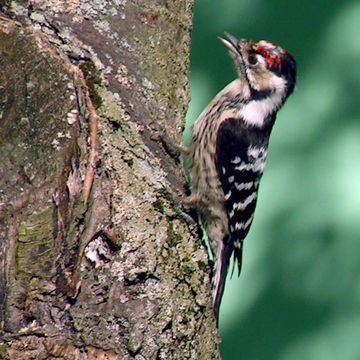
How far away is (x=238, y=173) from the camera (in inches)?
153

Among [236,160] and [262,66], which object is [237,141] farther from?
[262,66]

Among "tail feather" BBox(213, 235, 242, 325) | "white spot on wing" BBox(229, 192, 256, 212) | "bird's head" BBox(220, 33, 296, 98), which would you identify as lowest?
"tail feather" BBox(213, 235, 242, 325)

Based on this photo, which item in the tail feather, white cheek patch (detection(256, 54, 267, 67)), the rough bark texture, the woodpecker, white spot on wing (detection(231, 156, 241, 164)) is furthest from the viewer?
white cheek patch (detection(256, 54, 267, 67))

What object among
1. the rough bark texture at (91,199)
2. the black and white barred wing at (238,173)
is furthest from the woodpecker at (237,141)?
the rough bark texture at (91,199)

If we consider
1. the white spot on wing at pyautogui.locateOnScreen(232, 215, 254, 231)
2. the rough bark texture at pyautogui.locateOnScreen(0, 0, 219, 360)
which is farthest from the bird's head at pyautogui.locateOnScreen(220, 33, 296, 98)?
the rough bark texture at pyautogui.locateOnScreen(0, 0, 219, 360)

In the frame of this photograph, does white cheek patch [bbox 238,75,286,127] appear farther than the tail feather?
Yes

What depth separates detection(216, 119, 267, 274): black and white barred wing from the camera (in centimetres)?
383

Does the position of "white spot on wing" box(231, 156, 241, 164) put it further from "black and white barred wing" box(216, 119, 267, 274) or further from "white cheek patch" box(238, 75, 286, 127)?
"white cheek patch" box(238, 75, 286, 127)

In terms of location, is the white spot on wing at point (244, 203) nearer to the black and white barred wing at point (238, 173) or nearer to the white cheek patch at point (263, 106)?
the black and white barred wing at point (238, 173)

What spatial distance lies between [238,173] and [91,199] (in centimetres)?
151

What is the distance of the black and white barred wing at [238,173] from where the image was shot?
151 inches

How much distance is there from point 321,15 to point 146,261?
2303 millimetres

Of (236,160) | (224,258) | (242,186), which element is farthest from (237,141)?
(224,258)

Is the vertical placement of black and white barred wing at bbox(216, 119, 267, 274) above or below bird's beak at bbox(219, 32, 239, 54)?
below
